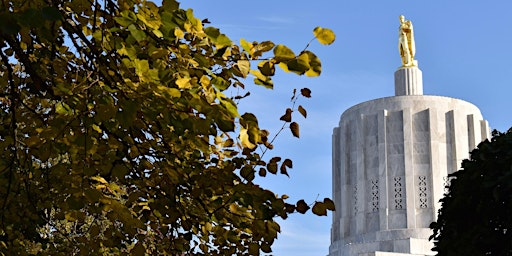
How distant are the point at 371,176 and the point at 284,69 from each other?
33880 mm

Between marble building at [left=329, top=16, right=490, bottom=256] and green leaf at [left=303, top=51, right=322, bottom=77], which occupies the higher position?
marble building at [left=329, top=16, right=490, bottom=256]

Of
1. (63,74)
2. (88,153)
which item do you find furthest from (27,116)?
(88,153)

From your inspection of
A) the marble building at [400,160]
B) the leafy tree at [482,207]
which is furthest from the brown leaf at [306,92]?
the marble building at [400,160]

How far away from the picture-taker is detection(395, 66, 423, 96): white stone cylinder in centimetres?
3872

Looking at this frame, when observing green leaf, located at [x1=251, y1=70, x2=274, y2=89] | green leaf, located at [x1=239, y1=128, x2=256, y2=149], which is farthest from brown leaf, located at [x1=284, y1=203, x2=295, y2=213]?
green leaf, located at [x1=251, y1=70, x2=274, y2=89]

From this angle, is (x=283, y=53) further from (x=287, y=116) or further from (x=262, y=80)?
(x=287, y=116)

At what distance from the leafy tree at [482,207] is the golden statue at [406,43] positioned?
92.7 ft

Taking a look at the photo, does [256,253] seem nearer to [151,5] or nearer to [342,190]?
[151,5]

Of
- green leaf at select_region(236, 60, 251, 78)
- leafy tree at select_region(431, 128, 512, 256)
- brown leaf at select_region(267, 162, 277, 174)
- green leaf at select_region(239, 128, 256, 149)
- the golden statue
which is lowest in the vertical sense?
green leaf at select_region(239, 128, 256, 149)

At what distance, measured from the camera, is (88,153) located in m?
4.61

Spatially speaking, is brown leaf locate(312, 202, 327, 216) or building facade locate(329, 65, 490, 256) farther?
building facade locate(329, 65, 490, 256)

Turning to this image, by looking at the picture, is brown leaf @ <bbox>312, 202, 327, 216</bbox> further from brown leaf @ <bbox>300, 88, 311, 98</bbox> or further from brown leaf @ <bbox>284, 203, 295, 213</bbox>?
brown leaf @ <bbox>300, 88, 311, 98</bbox>

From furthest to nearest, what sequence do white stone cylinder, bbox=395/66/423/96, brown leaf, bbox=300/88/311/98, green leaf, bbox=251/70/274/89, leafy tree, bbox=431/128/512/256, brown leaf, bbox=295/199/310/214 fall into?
white stone cylinder, bbox=395/66/423/96 → leafy tree, bbox=431/128/512/256 → brown leaf, bbox=300/88/311/98 → brown leaf, bbox=295/199/310/214 → green leaf, bbox=251/70/274/89

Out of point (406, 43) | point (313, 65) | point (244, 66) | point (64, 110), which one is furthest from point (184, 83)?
point (406, 43)
